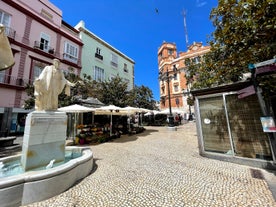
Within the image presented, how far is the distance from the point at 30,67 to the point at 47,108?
13086 mm

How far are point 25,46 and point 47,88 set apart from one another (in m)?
13.5

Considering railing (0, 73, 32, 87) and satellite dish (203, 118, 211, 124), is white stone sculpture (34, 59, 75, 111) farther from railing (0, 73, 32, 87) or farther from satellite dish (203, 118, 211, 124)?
railing (0, 73, 32, 87)

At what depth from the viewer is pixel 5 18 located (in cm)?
1229

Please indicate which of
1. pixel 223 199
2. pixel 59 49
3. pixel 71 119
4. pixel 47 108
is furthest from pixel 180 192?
pixel 59 49

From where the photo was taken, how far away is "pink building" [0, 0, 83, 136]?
11.8 m

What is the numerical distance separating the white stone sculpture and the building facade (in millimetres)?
12557

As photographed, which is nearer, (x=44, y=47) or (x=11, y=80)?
(x=11, y=80)

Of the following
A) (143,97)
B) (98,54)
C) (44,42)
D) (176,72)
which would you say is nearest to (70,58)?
(44,42)

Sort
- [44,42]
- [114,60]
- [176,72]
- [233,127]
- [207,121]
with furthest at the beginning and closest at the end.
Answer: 1. [176,72]
2. [114,60]
3. [44,42]
4. [207,121]
5. [233,127]

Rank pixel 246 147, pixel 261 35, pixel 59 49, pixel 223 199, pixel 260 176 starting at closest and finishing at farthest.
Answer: pixel 223 199 < pixel 261 35 < pixel 260 176 < pixel 246 147 < pixel 59 49

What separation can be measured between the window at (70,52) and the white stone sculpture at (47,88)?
48.4ft

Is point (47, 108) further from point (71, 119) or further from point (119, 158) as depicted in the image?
point (71, 119)

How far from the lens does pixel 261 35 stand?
337 cm

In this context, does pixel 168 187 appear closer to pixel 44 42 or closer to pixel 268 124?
pixel 268 124
